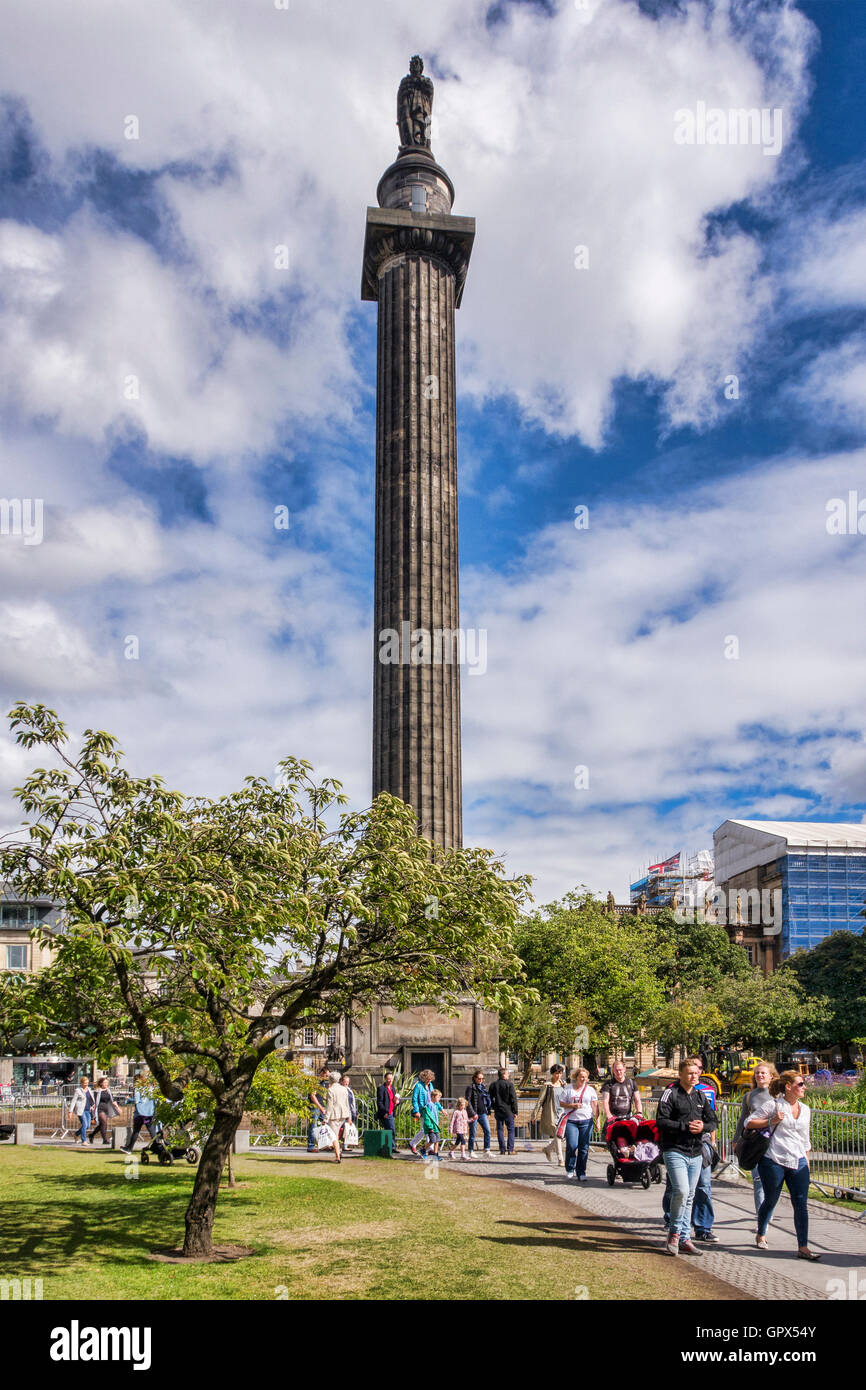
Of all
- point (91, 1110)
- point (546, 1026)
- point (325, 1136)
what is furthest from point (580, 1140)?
point (546, 1026)

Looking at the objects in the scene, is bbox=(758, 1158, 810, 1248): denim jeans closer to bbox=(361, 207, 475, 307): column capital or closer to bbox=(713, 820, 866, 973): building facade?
bbox=(361, 207, 475, 307): column capital

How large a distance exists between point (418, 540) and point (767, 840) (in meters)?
63.7

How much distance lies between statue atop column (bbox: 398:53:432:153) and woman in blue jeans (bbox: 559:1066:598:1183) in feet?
121

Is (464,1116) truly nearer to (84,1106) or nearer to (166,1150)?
(166,1150)

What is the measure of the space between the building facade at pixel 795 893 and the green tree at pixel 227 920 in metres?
78.5

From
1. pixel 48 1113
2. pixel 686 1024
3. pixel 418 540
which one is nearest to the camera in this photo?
pixel 418 540

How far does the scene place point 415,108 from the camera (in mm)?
41719

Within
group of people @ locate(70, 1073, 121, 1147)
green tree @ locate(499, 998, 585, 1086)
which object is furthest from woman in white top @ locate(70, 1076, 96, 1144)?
green tree @ locate(499, 998, 585, 1086)

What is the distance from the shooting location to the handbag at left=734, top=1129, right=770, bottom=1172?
11422 millimetres

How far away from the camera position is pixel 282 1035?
1202 centimetres
